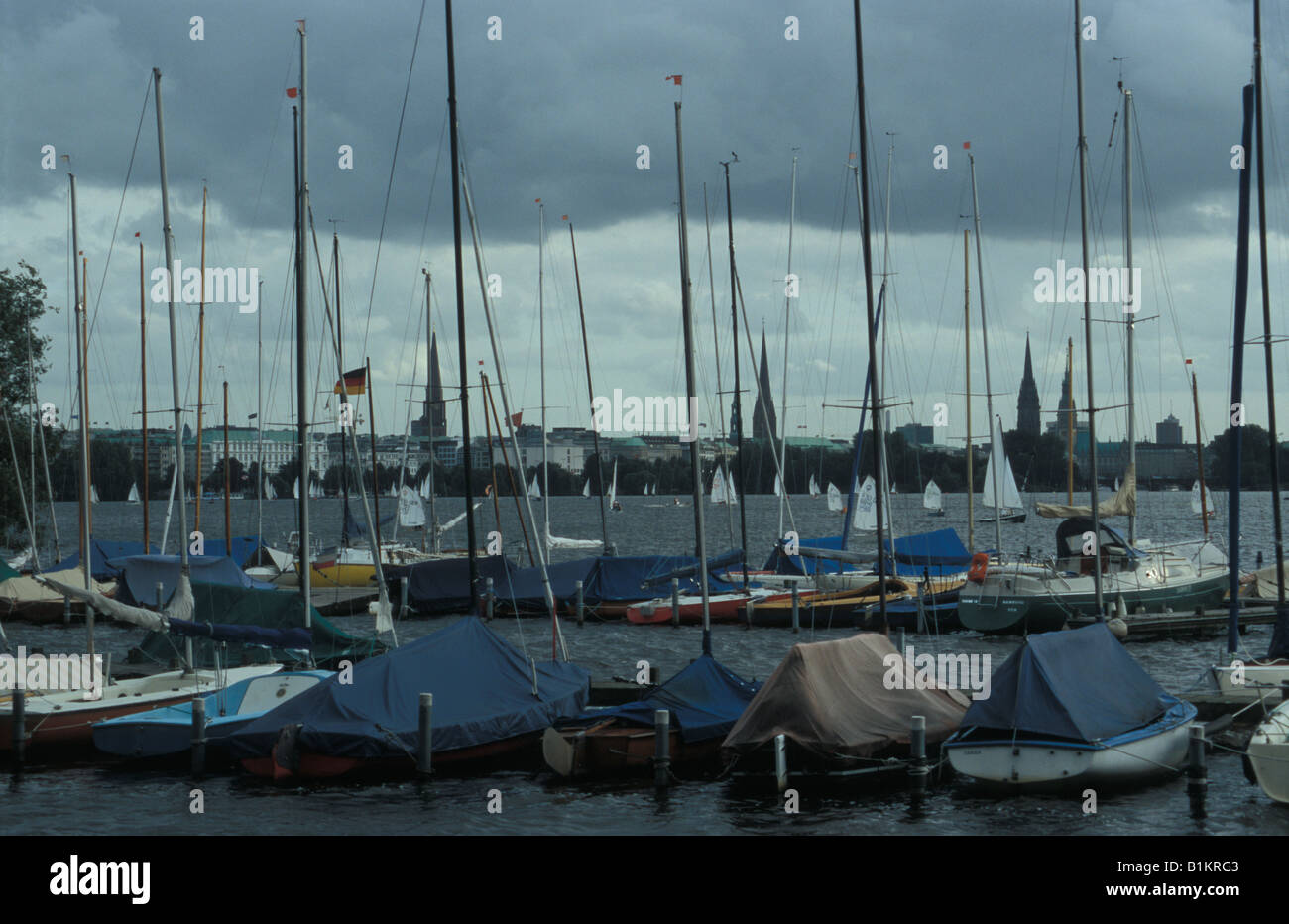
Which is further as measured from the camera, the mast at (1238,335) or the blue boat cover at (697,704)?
the mast at (1238,335)

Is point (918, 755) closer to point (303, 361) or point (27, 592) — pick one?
point (303, 361)

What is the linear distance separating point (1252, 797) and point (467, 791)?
13558mm

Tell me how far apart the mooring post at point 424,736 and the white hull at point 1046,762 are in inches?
358

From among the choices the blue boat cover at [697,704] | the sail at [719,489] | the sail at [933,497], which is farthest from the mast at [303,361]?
the sail at [933,497]

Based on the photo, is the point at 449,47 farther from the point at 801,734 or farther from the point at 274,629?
the point at 801,734

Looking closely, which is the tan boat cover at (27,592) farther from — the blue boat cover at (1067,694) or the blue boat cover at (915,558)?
the blue boat cover at (1067,694)

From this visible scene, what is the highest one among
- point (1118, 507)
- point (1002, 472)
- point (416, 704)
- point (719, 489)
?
point (1002, 472)

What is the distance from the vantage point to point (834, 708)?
23.4 m

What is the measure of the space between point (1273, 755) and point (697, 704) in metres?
9.88

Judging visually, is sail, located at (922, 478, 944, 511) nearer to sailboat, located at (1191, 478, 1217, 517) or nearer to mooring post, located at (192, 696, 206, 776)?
sailboat, located at (1191, 478, 1217, 517)

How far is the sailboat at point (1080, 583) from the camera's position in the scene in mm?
41875

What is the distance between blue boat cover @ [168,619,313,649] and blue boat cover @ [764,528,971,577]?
86.5 ft

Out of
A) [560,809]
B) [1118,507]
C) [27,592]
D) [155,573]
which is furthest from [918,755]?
[27,592]
